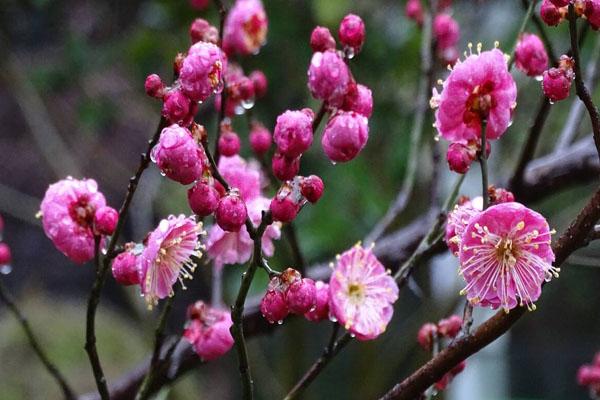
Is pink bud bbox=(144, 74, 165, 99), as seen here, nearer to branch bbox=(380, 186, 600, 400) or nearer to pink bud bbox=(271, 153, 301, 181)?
pink bud bbox=(271, 153, 301, 181)

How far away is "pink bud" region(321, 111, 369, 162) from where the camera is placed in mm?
528

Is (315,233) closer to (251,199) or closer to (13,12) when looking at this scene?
(251,199)

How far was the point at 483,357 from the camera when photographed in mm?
2680

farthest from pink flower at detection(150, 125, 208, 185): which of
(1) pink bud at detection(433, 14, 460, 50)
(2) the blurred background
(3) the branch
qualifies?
(1) pink bud at detection(433, 14, 460, 50)

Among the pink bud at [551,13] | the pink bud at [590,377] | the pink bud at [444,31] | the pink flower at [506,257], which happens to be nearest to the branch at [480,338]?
the pink flower at [506,257]

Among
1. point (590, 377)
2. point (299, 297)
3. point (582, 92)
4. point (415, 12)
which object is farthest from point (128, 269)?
point (415, 12)

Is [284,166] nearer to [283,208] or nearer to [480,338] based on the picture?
[283,208]

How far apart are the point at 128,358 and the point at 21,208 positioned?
2.14ft

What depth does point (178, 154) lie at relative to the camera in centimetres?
50

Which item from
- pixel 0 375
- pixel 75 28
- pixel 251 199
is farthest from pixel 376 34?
pixel 0 375

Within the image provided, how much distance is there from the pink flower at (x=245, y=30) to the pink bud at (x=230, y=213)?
1.38ft

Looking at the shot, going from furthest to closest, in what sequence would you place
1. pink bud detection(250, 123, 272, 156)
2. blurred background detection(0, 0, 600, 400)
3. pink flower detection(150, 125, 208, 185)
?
blurred background detection(0, 0, 600, 400) → pink bud detection(250, 123, 272, 156) → pink flower detection(150, 125, 208, 185)

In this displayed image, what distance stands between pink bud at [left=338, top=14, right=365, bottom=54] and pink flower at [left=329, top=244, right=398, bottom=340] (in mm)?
174

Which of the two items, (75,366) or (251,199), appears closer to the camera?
(251,199)
